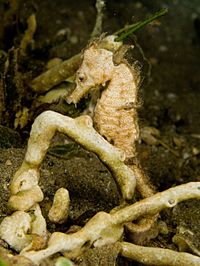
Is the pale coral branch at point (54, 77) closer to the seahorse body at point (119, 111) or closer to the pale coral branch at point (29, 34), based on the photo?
the pale coral branch at point (29, 34)

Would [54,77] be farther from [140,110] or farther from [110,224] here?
[110,224]

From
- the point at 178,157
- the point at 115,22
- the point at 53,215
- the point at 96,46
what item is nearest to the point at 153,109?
the point at 178,157

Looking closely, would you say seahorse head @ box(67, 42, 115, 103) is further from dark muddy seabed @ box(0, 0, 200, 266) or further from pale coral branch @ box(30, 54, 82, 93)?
pale coral branch @ box(30, 54, 82, 93)

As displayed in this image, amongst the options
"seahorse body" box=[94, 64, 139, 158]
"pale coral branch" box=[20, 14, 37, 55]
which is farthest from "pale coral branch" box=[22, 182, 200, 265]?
"pale coral branch" box=[20, 14, 37, 55]

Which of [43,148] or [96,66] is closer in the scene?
[43,148]

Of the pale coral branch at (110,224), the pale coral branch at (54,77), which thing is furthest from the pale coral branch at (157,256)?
the pale coral branch at (54,77)

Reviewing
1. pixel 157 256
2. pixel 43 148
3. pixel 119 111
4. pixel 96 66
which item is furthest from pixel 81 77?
pixel 157 256

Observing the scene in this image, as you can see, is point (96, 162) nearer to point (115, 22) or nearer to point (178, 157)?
point (178, 157)

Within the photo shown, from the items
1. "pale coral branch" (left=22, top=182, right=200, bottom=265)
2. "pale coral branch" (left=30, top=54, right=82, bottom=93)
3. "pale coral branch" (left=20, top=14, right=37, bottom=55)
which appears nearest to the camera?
"pale coral branch" (left=22, top=182, right=200, bottom=265)
